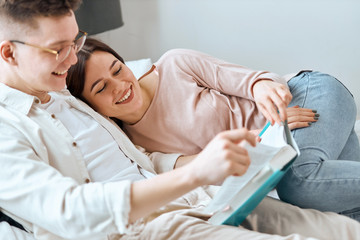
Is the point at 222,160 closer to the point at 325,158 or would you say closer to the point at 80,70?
the point at 325,158

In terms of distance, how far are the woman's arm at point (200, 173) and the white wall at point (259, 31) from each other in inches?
69.8

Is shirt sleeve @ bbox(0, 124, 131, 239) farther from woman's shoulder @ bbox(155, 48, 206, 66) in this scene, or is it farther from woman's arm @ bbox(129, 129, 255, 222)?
woman's shoulder @ bbox(155, 48, 206, 66)

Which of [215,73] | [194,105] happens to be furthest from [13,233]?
[215,73]

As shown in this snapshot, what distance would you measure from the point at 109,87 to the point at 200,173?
2.22 feet

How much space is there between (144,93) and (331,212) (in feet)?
2.47

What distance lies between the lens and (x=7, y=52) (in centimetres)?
116

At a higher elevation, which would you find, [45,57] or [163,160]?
[45,57]

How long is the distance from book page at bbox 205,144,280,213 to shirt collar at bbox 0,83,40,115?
1.84 ft

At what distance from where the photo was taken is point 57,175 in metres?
1.00

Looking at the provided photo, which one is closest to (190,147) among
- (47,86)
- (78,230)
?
(47,86)

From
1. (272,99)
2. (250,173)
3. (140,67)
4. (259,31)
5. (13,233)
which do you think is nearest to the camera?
(250,173)

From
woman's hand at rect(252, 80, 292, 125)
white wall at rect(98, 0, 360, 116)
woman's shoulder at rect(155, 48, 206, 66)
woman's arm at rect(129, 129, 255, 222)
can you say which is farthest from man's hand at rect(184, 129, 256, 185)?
white wall at rect(98, 0, 360, 116)

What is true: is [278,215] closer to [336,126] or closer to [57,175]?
[336,126]

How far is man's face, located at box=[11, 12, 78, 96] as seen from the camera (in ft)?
3.66
